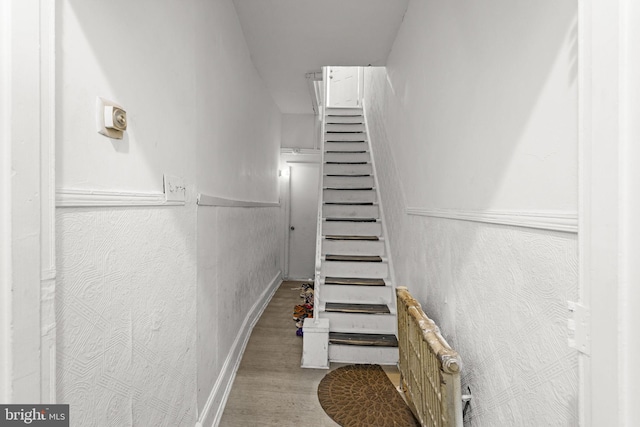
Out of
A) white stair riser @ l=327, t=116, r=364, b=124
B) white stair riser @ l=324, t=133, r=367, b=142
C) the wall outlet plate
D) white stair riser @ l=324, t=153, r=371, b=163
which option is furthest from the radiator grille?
white stair riser @ l=327, t=116, r=364, b=124

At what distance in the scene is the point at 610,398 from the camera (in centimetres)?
55

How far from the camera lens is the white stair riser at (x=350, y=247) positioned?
10.6 feet

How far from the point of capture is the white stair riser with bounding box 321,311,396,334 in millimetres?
2652

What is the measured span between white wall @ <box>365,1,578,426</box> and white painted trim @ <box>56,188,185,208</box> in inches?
47.6

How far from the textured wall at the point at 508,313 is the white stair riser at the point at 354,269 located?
1224 millimetres

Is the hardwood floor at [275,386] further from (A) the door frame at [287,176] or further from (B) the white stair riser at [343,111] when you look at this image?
(B) the white stair riser at [343,111]

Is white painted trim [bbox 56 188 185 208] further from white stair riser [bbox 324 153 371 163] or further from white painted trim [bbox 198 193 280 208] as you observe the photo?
white stair riser [bbox 324 153 371 163]

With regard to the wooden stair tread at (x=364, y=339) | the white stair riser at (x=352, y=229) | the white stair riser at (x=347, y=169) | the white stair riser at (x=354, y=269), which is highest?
the white stair riser at (x=347, y=169)

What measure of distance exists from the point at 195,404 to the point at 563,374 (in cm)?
159

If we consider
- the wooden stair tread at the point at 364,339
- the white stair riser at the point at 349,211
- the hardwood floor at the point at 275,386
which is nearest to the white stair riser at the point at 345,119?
the white stair riser at the point at 349,211

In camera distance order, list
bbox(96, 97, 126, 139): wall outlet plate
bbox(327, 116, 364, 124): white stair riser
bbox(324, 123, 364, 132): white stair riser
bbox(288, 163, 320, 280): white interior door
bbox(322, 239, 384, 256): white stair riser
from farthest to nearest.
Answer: bbox(288, 163, 320, 280): white interior door
bbox(327, 116, 364, 124): white stair riser
bbox(324, 123, 364, 132): white stair riser
bbox(322, 239, 384, 256): white stair riser
bbox(96, 97, 126, 139): wall outlet plate

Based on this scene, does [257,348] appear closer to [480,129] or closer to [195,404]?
[195,404]

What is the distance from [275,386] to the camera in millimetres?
2229

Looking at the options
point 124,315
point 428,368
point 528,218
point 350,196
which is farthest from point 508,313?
point 350,196
